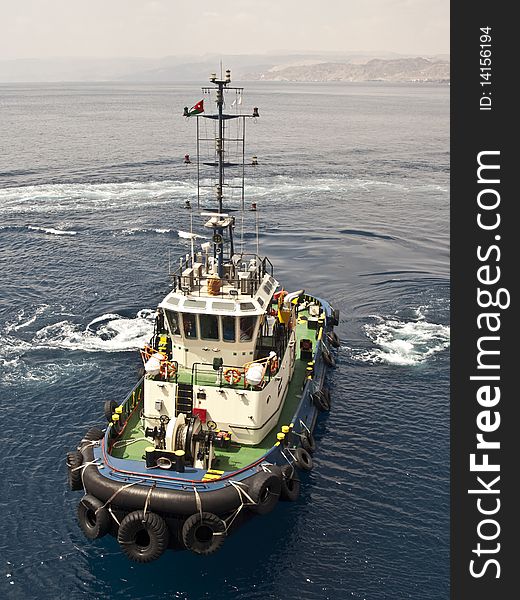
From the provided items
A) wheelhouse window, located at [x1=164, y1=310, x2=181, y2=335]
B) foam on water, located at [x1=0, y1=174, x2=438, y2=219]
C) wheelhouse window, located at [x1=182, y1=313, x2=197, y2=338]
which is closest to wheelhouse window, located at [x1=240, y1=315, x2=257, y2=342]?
wheelhouse window, located at [x1=182, y1=313, x2=197, y2=338]

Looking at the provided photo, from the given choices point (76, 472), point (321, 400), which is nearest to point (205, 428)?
point (76, 472)

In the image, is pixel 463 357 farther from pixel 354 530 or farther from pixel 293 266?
pixel 293 266

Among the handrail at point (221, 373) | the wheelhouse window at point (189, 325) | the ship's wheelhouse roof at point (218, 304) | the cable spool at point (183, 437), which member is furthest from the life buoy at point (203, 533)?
the ship's wheelhouse roof at point (218, 304)

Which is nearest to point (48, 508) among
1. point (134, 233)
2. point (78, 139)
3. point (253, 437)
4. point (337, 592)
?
point (253, 437)

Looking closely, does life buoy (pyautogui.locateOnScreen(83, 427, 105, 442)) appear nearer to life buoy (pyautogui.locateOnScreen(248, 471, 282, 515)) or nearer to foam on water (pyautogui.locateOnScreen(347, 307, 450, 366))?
life buoy (pyautogui.locateOnScreen(248, 471, 282, 515))

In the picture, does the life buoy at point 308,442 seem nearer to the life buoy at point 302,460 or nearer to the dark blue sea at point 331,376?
the life buoy at point 302,460

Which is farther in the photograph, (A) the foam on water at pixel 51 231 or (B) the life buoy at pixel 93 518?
(A) the foam on water at pixel 51 231
